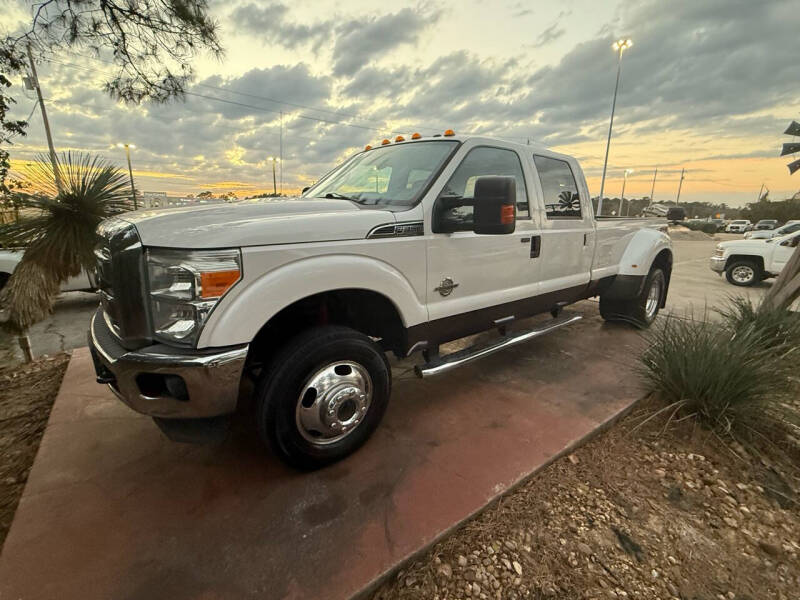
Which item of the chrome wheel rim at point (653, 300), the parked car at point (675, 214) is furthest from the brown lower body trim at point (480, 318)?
the parked car at point (675, 214)

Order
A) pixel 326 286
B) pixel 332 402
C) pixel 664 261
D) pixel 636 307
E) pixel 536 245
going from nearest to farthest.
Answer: pixel 326 286 < pixel 332 402 < pixel 536 245 < pixel 636 307 < pixel 664 261

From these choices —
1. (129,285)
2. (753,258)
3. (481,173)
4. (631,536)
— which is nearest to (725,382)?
(631,536)

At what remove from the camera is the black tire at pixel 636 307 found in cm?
472

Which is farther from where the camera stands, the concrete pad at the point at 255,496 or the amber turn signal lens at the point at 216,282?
the amber turn signal lens at the point at 216,282

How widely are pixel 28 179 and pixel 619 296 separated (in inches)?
241

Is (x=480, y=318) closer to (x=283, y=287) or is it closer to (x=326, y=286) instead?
(x=326, y=286)

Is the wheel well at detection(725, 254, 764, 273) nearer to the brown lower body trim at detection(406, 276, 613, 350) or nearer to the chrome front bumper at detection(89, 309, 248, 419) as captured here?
the brown lower body trim at detection(406, 276, 613, 350)

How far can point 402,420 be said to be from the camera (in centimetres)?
281

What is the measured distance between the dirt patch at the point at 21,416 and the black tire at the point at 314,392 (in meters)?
1.34

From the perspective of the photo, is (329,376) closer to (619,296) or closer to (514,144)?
(514,144)

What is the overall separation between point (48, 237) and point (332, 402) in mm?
3222

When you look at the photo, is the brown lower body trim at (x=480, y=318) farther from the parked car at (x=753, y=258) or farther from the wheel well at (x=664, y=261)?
the parked car at (x=753, y=258)

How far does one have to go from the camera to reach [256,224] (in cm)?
189

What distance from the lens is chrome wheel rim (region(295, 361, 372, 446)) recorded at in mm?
2125
